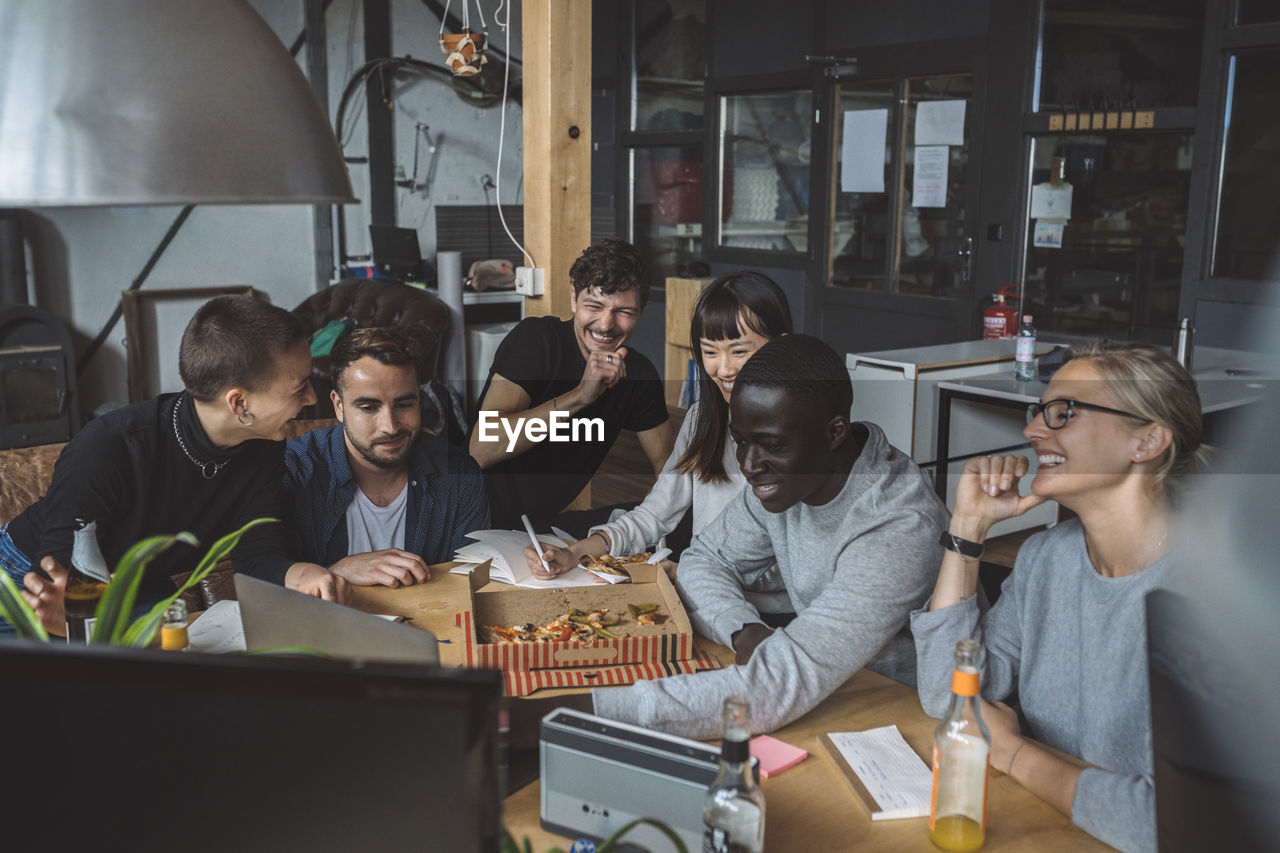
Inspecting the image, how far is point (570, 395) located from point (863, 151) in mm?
3521

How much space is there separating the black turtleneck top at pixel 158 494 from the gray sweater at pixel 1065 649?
1282 millimetres

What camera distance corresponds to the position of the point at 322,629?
1.32 m

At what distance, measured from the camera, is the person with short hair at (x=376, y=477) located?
95.1 inches

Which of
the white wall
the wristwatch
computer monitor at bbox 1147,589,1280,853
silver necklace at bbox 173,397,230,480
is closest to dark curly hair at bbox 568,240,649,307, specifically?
silver necklace at bbox 173,397,230,480

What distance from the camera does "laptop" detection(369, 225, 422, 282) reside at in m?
7.17

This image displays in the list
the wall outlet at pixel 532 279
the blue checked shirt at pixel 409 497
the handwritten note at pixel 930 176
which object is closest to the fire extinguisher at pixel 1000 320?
the handwritten note at pixel 930 176

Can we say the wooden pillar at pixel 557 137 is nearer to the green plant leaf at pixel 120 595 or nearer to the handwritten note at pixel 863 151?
the green plant leaf at pixel 120 595

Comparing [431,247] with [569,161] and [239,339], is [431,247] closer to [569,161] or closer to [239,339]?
[569,161]

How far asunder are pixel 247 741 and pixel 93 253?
23.7 feet

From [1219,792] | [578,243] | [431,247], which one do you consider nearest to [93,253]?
[431,247]

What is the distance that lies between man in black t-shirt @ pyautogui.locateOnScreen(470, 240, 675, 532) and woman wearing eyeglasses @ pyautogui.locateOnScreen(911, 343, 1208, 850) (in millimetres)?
1437

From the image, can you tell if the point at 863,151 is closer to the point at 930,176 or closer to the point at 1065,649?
the point at 930,176

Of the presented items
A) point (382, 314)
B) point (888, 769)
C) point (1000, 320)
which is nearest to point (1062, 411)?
point (888, 769)

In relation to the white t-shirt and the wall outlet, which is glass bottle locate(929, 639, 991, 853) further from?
the wall outlet
